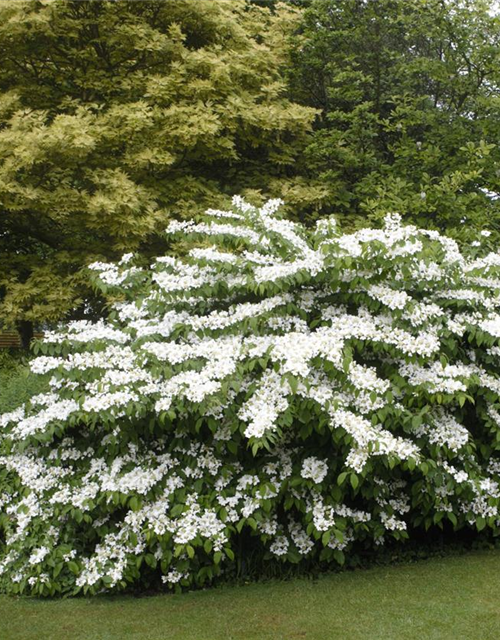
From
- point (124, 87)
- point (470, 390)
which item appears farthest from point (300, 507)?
point (124, 87)

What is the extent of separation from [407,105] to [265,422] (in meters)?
6.11

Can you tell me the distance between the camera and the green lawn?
3.48 meters

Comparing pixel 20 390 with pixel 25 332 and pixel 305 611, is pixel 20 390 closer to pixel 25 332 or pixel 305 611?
pixel 305 611

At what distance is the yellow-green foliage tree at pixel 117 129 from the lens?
707cm

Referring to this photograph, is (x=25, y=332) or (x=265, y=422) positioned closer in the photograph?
(x=265, y=422)

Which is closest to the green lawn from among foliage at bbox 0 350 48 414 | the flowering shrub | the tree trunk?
the flowering shrub

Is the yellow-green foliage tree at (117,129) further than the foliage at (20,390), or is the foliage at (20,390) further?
the yellow-green foliage tree at (117,129)

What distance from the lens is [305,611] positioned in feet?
12.2

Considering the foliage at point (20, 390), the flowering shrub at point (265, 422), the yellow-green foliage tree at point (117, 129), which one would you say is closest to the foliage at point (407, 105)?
the yellow-green foliage tree at point (117, 129)

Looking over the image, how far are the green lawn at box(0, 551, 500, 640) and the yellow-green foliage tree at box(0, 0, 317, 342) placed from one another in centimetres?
382

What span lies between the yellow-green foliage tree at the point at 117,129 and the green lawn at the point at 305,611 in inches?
150

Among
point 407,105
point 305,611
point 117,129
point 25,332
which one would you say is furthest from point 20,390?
point 407,105

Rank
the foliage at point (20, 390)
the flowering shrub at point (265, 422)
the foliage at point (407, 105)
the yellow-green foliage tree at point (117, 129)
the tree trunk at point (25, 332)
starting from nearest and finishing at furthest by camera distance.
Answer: the flowering shrub at point (265, 422) → the foliage at point (20, 390) → the yellow-green foliage tree at point (117, 129) → the foliage at point (407, 105) → the tree trunk at point (25, 332)

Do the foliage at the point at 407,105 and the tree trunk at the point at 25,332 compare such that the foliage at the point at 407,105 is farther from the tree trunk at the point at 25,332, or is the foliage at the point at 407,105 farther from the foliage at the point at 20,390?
the tree trunk at the point at 25,332
